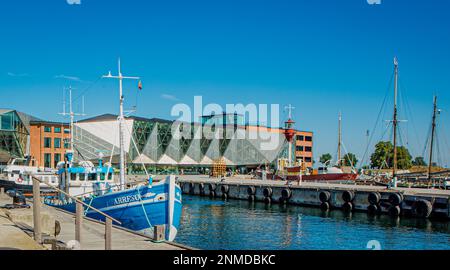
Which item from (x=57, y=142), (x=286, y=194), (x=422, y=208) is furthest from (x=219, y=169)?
(x=422, y=208)

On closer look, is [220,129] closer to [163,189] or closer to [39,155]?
[39,155]

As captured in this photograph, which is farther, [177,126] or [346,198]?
[177,126]

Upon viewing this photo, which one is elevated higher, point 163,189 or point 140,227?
point 163,189

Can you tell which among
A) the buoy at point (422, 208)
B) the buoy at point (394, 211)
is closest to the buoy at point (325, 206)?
the buoy at point (394, 211)

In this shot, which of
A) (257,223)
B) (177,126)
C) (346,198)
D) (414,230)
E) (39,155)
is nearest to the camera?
(414,230)

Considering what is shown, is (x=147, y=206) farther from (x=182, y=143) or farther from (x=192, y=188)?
(x=182, y=143)

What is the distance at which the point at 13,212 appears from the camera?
23547mm

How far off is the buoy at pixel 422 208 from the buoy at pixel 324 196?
11.6m

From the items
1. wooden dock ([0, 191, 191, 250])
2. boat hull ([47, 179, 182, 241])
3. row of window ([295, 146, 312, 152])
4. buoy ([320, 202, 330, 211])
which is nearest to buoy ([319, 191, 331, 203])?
buoy ([320, 202, 330, 211])

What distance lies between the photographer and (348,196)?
172 ft

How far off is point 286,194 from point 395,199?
56.5 feet
